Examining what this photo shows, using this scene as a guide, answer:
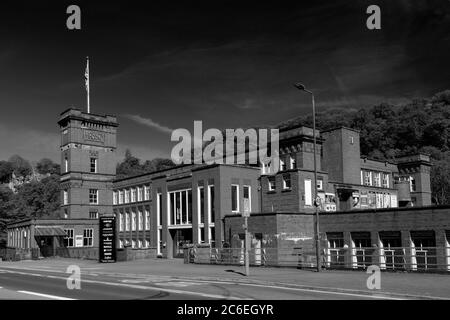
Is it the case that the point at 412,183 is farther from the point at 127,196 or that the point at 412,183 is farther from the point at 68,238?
the point at 68,238

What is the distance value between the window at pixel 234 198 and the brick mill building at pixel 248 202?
0.29 feet

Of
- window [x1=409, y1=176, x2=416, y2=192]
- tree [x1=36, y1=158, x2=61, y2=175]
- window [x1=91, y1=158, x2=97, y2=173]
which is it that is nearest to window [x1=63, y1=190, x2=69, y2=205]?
window [x1=91, y1=158, x2=97, y2=173]

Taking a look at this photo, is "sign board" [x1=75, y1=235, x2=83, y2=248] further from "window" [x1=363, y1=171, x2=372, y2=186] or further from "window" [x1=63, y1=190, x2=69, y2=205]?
"window" [x1=363, y1=171, x2=372, y2=186]

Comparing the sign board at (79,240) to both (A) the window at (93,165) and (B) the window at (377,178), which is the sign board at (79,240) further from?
(B) the window at (377,178)

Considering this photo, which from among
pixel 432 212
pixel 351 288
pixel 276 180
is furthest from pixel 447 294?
pixel 276 180

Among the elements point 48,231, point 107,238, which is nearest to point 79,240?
point 48,231

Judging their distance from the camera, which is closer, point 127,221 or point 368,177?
point 127,221

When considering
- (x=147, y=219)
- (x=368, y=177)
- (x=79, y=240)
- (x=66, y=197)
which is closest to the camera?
(x=147, y=219)

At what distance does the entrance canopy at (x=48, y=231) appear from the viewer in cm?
6289

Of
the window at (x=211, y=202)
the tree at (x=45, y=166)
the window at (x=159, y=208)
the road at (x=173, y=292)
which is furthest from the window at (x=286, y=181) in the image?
the tree at (x=45, y=166)

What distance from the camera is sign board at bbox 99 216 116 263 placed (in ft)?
136

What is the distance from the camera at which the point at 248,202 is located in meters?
26.9

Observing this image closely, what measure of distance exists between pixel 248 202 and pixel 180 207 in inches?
1058

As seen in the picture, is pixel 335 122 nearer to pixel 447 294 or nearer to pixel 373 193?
pixel 373 193
